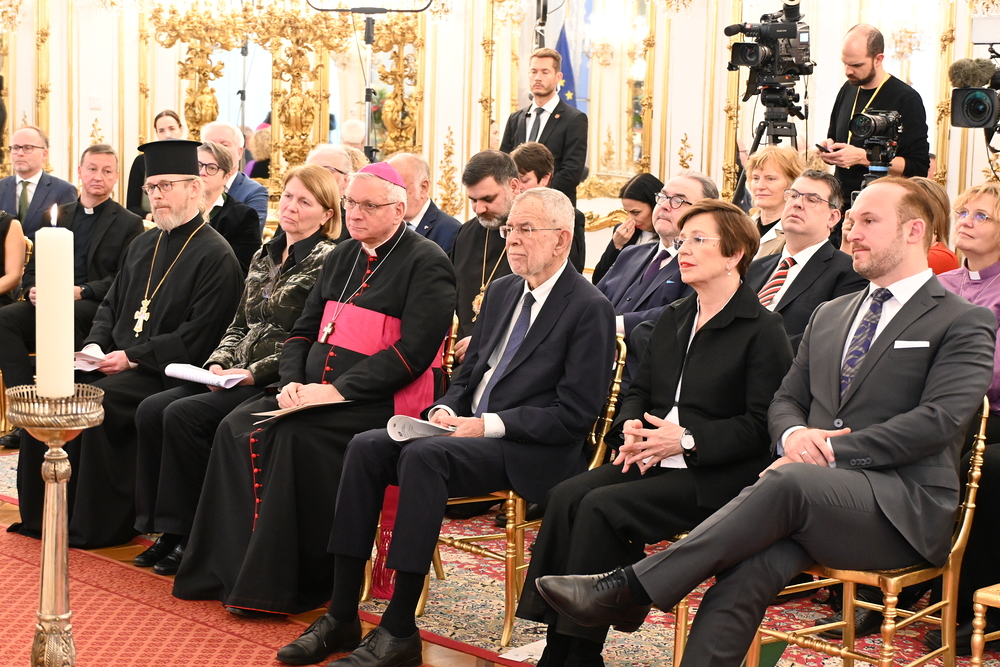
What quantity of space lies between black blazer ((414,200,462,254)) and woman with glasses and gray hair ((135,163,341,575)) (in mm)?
1313

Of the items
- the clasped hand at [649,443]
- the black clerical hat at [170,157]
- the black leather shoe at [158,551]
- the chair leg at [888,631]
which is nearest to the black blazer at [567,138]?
the black clerical hat at [170,157]

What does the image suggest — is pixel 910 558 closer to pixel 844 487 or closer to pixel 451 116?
pixel 844 487

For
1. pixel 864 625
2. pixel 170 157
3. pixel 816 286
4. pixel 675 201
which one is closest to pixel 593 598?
pixel 864 625

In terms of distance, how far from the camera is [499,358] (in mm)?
3762

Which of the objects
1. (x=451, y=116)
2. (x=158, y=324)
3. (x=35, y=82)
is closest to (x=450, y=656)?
(x=158, y=324)

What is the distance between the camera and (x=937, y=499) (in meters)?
2.84

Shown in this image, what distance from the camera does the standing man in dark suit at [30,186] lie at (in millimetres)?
6887

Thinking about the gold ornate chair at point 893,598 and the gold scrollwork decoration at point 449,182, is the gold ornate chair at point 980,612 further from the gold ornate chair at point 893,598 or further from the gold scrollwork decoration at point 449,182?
the gold scrollwork decoration at point 449,182

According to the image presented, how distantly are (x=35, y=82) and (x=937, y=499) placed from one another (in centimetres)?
1002

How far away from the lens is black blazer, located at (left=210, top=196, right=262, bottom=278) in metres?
5.91

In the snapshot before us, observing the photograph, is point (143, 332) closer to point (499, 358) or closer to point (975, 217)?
point (499, 358)

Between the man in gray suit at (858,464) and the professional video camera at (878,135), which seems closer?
the man in gray suit at (858,464)

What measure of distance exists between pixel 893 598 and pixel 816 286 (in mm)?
1482

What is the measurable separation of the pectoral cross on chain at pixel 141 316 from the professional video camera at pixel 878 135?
305cm
